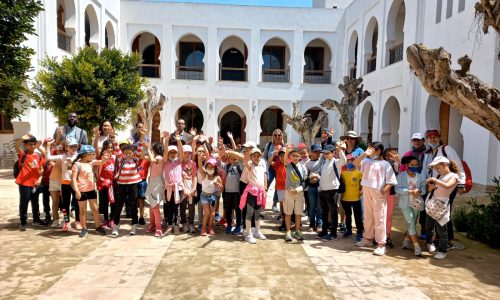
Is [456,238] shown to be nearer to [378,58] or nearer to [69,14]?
[378,58]

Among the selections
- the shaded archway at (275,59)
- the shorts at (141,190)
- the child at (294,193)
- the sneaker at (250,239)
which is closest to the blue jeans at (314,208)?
the child at (294,193)

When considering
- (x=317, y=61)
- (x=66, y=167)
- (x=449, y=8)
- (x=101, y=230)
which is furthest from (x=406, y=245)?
(x=317, y=61)

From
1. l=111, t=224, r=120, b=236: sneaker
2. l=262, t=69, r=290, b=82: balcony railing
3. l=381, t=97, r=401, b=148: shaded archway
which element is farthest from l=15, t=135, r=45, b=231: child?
l=262, t=69, r=290, b=82: balcony railing

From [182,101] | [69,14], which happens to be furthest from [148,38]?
[69,14]

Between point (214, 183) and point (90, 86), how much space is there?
799 centimetres

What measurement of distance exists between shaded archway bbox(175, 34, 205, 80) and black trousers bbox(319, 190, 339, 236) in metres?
18.0

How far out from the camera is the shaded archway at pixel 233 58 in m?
23.9

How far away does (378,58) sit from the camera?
17719 millimetres

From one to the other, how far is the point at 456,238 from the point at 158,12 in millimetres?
20042

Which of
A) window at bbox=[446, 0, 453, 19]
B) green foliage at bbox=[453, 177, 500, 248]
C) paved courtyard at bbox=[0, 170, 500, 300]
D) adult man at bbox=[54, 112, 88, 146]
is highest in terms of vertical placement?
window at bbox=[446, 0, 453, 19]

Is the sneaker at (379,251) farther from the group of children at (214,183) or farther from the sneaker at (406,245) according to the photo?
the sneaker at (406,245)

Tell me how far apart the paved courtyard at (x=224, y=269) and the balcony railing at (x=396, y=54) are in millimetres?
11957

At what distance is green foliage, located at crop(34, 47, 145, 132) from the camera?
11922 mm

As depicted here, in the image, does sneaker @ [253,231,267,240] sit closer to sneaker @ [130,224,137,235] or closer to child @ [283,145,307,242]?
child @ [283,145,307,242]
